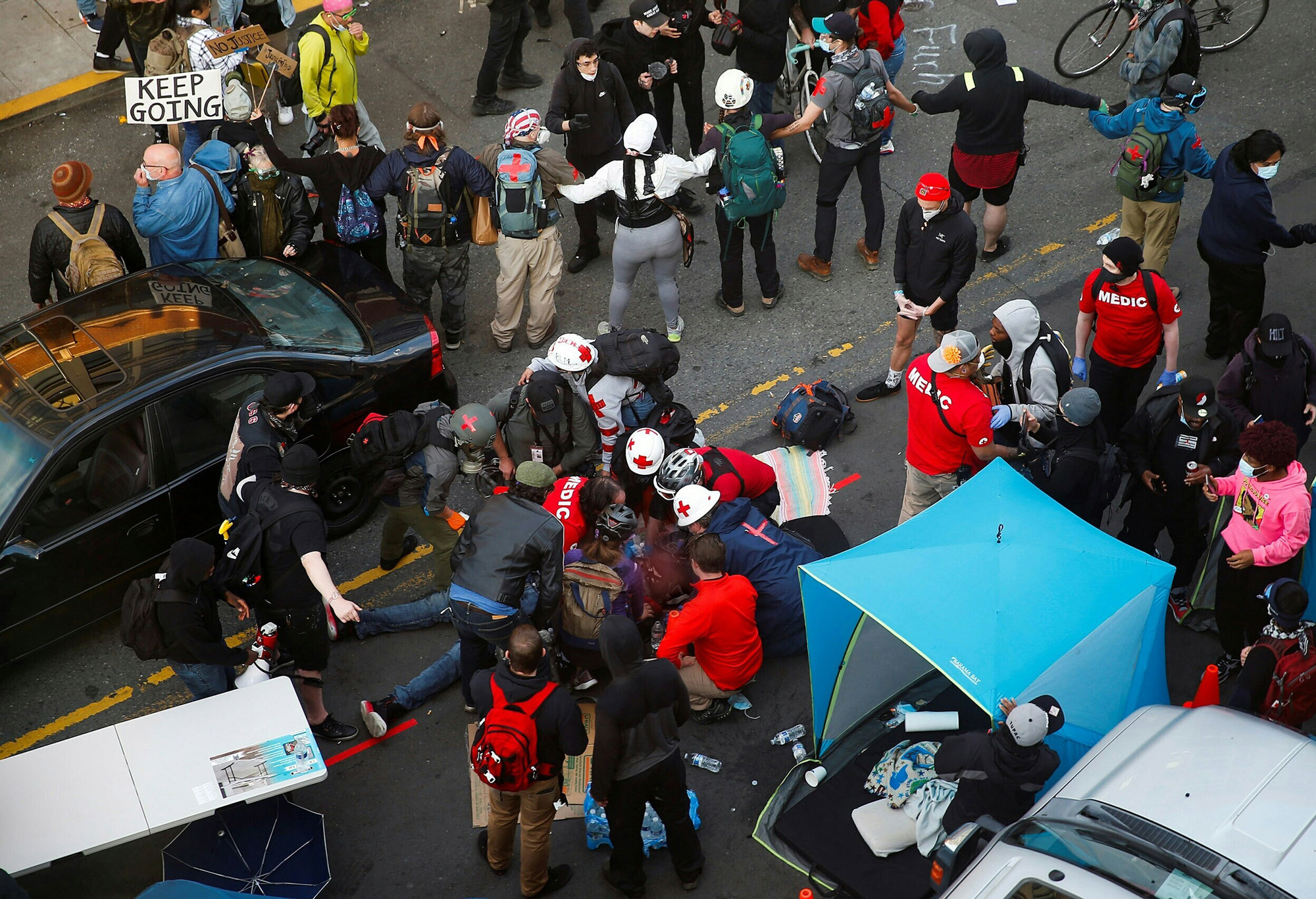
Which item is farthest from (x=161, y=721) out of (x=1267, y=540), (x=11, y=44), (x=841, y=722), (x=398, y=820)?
(x=11, y=44)

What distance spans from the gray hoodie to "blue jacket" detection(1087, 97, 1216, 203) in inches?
90.7

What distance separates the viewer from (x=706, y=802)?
6375mm

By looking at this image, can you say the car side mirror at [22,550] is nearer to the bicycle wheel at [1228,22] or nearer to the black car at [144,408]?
the black car at [144,408]

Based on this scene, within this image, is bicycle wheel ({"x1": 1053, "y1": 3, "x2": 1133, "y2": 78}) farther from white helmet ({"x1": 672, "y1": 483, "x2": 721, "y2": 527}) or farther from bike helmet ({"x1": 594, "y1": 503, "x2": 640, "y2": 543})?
bike helmet ({"x1": 594, "y1": 503, "x2": 640, "y2": 543})

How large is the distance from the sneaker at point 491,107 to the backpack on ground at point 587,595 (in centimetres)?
637

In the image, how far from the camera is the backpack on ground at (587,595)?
6.37m

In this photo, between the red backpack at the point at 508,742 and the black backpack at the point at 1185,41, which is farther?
the black backpack at the point at 1185,41

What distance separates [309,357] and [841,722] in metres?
4.05

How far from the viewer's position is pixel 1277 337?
22.2 feet

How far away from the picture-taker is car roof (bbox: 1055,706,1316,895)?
14.6ft

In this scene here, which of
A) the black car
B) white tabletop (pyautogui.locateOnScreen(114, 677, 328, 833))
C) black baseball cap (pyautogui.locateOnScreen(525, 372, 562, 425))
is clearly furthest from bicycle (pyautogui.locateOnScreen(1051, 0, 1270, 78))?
white tabletop (pyautogui.locateOnScreen(114, 677, 328, 833))

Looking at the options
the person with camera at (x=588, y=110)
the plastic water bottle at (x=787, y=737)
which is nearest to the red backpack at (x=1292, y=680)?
the plastic water bottle at (x=787, y=737)

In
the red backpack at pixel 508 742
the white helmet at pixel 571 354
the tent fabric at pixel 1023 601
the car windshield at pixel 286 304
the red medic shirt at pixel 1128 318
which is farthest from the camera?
the car windshield at pixel 286 304

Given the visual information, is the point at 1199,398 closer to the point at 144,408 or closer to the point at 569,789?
the point at 569,789
